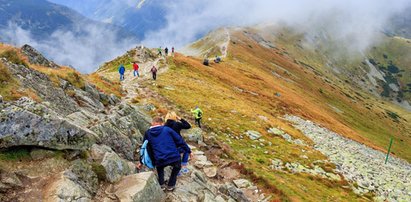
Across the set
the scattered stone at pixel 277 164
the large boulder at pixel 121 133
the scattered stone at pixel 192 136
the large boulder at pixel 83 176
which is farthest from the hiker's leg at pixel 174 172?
the scattered stone at pixel 277 164

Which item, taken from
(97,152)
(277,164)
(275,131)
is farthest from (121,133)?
(275,131)

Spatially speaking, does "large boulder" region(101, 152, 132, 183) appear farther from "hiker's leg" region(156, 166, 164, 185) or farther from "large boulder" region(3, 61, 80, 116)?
"large boulder" region(3, 61, 80, 116)

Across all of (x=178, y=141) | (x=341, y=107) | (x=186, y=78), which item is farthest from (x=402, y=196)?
(x=341, y=107)

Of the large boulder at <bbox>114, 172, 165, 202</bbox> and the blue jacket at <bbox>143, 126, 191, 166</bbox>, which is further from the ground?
the blue jacket at <bbox>143, 126, 191, 166</bbox>

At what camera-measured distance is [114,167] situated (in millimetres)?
14305

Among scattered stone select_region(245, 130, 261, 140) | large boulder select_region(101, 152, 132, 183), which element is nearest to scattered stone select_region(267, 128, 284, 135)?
scattered stone select_region(245, 130, 261, 140)

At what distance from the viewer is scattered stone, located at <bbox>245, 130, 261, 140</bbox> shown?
3715 centimetres

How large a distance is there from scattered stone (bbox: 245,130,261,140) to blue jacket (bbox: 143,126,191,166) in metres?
24.2

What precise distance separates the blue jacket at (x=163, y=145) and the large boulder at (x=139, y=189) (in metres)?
0.78

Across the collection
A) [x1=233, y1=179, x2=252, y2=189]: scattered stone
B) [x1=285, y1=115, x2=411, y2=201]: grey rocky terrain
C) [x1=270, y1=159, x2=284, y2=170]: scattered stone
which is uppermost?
[x1=233, y1=179, x2=252, y2=189]: scattered stone

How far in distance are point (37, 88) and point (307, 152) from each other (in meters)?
29.3

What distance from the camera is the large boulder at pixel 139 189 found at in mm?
12547

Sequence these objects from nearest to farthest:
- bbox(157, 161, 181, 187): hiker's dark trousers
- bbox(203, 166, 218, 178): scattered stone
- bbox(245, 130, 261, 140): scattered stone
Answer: bbox(157, 161, 181, 187): hiker's dark trousers → bbox(203, 166, 218, 178): scattered stone → bbox(245, 130, 261, 140): scattered stone

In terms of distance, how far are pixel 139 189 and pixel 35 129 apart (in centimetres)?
454
